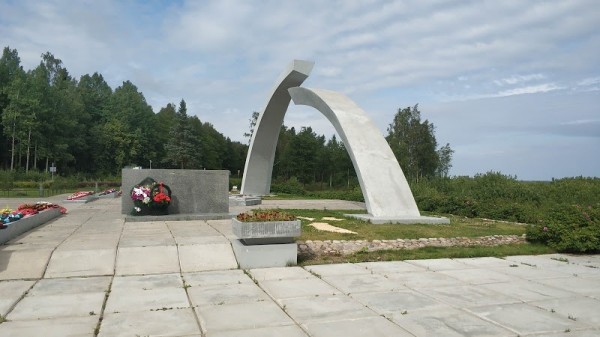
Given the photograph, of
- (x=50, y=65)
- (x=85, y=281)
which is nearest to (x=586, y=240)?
(x=85, y=281)

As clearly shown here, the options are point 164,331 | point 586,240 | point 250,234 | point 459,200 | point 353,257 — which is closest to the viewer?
point 164,331

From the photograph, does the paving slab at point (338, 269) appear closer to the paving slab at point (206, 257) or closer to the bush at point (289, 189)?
the paving slab at point (206, 257)

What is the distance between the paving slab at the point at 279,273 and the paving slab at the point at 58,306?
2241 millimetres

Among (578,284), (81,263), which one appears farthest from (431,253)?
(81,263)

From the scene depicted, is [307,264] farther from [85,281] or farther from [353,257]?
[85,281]

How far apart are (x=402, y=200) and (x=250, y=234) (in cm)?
672

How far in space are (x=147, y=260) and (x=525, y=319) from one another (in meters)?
5.62

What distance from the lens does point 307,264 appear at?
A: 26.2 feet

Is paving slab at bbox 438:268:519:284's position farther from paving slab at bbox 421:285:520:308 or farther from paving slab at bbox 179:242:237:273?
paving slab at bbox 179:242:237:273

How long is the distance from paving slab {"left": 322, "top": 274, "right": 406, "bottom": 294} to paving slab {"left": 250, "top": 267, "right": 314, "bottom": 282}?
1.37 feet

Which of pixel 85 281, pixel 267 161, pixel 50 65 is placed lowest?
pixel 85 281

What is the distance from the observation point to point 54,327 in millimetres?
4559

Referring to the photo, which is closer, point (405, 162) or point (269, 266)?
point (269, 266)

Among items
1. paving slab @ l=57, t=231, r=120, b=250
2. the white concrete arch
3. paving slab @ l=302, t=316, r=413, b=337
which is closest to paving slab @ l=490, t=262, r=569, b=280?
paving slab @ l=302, t=316, r=413, b=337
